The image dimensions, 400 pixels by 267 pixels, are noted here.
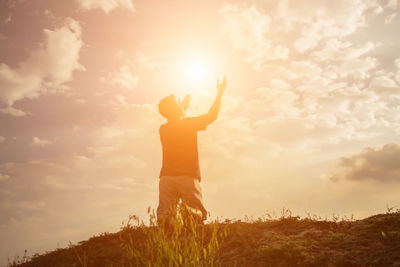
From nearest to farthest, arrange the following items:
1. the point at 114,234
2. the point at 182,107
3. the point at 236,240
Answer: the point at 236,240 → the point at 182,107 → the point at 114,234

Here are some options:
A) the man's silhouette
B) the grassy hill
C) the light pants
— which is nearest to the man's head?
the man's silhouette

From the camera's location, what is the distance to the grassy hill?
4.38 m

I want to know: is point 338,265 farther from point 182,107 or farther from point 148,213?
point 182,107

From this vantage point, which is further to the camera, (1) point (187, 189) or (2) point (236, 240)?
(1) point (187, 189)

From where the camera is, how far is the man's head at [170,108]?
7617 mm

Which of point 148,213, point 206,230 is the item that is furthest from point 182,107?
point 148,213

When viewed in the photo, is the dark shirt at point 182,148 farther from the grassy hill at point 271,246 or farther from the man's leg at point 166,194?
the grassy hill at point 271,246

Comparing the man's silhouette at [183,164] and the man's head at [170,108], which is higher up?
the man's head at [170,108]

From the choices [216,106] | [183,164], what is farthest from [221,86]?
[183,164]

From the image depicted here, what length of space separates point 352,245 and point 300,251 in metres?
0.83

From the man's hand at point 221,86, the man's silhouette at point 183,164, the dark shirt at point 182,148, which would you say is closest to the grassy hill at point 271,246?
the man's silhouette at point 183,164

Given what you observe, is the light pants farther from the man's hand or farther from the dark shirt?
the man's hand

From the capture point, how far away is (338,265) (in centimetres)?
455

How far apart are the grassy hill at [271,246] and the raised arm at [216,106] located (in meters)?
2.31
